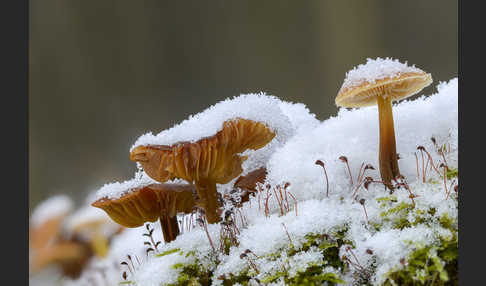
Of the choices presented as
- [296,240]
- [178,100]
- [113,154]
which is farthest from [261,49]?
[296,240]

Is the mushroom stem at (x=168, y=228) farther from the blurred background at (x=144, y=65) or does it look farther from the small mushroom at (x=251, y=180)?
the blurred background at (x=144, y=65)

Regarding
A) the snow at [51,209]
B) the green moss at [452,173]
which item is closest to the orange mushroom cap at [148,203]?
the green moss at [452,173]

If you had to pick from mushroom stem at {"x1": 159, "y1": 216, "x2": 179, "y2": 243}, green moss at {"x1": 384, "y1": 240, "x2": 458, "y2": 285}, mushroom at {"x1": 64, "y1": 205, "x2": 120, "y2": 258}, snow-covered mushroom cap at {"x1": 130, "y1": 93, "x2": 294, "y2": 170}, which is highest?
snow-covered mushroom cap at {"x1": 130, "y1": 93, "x2": 294, "y2": 170}

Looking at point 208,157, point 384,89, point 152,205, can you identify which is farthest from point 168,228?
point 384,89

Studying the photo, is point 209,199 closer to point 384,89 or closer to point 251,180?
point 251,180

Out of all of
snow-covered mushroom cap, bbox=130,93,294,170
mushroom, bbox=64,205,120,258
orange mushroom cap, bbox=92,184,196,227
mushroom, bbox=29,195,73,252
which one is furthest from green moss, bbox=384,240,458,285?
mushroom, bbox=29,195,73,252

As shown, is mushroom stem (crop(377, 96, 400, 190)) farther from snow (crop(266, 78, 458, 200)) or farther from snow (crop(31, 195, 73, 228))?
snow (crop(31, 195, 73, 228))

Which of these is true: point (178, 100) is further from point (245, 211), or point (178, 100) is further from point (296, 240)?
point (296, 240)
